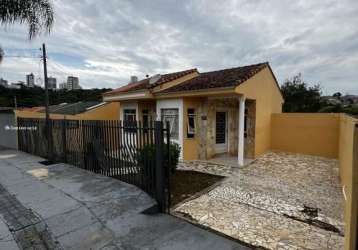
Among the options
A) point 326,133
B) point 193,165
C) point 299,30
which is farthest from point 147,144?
point 326,133

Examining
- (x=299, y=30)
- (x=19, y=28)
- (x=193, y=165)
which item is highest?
(x=299, y=30)

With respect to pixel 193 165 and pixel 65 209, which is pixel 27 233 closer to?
pixel 65 209

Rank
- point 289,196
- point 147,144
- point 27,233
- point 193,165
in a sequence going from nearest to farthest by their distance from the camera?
1. point 27,233
2. point 147,144
3. point 289,196
4. point 193,165

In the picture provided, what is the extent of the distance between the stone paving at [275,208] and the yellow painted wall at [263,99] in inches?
125

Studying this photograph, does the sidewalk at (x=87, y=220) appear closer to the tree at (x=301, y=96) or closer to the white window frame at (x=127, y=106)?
the white window frame at (x=127, y=106)

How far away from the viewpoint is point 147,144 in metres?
5.12

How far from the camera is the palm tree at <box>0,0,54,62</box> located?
21.0 ft

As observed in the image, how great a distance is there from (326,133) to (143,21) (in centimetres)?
1182

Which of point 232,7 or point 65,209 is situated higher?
point 232,7

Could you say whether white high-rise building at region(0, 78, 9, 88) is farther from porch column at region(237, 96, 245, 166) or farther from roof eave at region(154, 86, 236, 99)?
porch column at region(237, 96, 245, 166)

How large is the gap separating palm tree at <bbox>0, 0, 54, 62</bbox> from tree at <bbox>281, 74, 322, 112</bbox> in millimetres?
25803

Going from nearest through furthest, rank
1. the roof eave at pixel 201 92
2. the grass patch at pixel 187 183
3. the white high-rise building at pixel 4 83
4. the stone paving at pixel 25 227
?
the stone paving at pixel 25 227 < the grass patch at pixel 187 183 < the roof eave at pixel 201 92 < the white high-rise building at pixel 4 83

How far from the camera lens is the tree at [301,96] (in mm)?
25078

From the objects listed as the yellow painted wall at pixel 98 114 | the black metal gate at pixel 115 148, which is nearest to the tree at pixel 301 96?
the yellow painted wall at pixel 98 114
